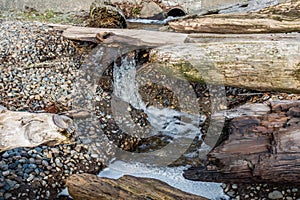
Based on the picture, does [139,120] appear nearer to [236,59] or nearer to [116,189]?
[236,59]

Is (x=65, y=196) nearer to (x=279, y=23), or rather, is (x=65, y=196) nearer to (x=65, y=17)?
(x=279, y=23)

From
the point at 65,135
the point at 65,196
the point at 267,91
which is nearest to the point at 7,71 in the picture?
the point at 65,196

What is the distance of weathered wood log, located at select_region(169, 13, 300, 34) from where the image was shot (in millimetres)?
4539

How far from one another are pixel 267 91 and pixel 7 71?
11.0 feet

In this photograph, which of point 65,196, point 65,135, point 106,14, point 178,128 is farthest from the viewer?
point 106,14

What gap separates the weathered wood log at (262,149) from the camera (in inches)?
102

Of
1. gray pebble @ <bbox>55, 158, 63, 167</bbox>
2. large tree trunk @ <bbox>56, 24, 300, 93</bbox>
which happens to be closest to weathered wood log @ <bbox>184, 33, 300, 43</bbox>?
large tree trunk @ <bbox>56, 24, 300, 93</bbox>

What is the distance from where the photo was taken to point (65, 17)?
27.1 ft

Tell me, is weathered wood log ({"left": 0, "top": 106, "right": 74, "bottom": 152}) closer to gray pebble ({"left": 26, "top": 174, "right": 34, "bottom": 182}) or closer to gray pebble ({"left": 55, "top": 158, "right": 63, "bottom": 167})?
gray pebble ({"left": 26, "top": 174, "right": 34, "bottom": 182})

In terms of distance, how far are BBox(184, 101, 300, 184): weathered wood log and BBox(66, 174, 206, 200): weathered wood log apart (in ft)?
1.39

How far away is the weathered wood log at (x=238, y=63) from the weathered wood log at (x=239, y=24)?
736 mm

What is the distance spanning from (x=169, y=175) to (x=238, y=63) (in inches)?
58.6

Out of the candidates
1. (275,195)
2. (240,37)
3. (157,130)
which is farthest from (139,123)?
(275,195)

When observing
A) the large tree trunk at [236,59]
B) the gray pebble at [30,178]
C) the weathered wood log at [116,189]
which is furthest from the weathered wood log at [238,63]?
the gray pebble at [30,178]
